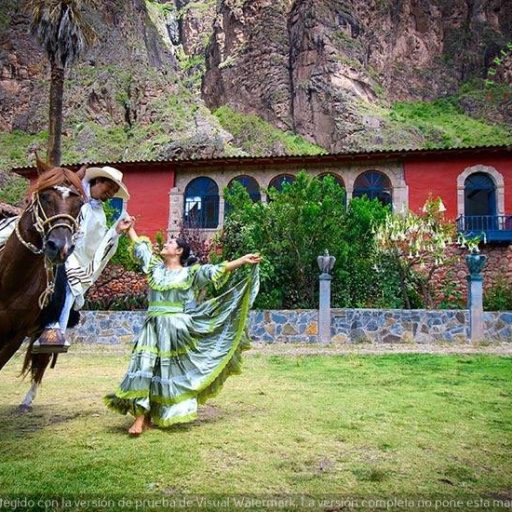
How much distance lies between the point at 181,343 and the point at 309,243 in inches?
406

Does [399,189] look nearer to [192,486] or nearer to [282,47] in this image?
[192,486]

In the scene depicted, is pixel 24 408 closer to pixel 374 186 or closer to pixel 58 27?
pixel 374 186

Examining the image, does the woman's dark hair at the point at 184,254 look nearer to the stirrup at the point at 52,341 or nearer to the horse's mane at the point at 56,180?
the stirrup at the point at 52,341

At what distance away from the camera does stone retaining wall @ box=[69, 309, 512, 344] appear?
531 inches

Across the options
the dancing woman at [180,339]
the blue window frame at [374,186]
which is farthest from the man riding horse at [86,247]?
the blue window frame at [374,186]

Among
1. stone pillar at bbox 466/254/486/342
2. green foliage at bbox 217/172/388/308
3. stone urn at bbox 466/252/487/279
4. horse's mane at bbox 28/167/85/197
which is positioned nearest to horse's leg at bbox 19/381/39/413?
horse's mane at bbox 28/167/85/197

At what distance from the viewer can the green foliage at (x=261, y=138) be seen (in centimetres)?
5331

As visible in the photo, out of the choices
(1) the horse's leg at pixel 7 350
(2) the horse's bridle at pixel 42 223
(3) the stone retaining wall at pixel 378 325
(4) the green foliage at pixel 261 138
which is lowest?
(3) the stone retaining wall at pixel 378 325

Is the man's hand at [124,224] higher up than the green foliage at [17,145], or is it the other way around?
the green foliage at [17,145]

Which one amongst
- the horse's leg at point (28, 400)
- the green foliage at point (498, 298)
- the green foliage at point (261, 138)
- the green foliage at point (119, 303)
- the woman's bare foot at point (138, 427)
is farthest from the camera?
the green foliage at point (261, 138)

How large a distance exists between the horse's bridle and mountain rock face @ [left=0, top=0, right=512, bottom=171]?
3182cm

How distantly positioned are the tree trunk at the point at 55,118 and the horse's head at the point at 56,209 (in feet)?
48.2

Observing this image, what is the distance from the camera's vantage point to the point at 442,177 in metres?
21.5

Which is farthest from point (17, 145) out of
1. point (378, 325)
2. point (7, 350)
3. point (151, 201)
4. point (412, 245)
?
point (7, 350)
